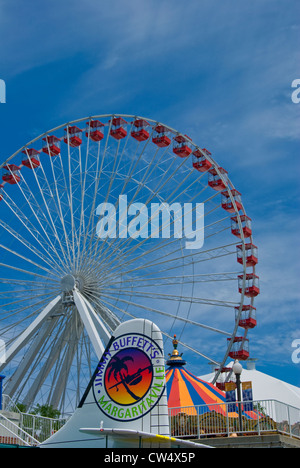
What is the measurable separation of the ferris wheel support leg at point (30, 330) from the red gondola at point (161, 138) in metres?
10.3

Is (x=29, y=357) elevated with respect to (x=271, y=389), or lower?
lower

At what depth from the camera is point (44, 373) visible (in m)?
34.5

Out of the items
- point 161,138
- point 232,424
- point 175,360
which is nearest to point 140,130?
point 161,138

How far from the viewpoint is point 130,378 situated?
14.2 meters

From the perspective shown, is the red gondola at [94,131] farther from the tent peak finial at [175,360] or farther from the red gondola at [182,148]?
the tent peak finial at [175,360]

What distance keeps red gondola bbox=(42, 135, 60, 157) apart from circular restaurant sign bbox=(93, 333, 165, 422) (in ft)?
85.2

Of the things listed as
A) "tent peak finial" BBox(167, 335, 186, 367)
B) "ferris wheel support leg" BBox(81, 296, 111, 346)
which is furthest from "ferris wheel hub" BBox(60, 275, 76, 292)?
"tent peak finial" BBox(167, 335, 186, 367)

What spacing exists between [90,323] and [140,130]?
11.9 metres

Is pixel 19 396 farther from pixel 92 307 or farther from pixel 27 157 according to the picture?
pixel 27 157

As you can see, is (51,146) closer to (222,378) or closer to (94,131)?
(94,131)

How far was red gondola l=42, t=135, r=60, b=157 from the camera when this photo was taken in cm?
3944

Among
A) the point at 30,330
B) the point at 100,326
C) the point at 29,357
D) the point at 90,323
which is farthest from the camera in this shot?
the point at 29,357

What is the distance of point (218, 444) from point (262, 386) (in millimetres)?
38386

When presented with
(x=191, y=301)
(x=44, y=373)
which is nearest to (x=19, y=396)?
(x=44, y=373)
